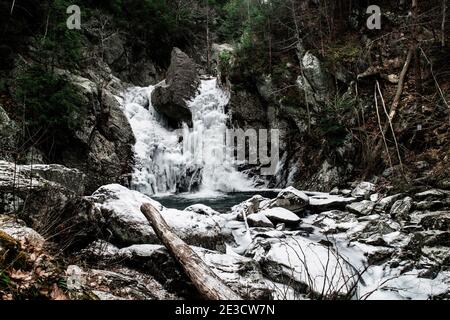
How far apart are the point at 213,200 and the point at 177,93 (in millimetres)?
6164

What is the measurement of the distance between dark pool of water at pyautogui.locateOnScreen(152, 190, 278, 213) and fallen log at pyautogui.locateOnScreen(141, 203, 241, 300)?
188 inches

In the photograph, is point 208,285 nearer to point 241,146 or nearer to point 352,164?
point 352,164

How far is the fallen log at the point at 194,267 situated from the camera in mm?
2967

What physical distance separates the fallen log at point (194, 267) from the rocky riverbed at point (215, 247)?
0.55 feet

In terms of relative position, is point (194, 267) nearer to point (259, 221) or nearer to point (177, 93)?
point (259, 221)

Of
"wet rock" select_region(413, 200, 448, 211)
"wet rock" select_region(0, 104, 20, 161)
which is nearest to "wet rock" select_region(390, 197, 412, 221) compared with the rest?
"wet rock" select_region(413, 200, 448, 211)

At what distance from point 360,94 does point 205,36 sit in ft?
58.9

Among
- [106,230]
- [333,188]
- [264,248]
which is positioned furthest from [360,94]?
[106,230]

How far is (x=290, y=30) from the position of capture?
43.9 ft

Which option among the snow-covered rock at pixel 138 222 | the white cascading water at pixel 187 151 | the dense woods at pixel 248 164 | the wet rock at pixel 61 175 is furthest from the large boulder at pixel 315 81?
the wet rock at pixel 61 175

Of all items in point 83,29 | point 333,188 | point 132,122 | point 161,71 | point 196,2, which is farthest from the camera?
point 196,2

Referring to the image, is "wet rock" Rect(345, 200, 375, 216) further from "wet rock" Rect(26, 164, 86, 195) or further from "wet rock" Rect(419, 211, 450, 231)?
"wet rock" Rect(26, 164, 86, 195)

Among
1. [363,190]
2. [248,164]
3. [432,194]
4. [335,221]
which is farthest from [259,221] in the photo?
[248,164]

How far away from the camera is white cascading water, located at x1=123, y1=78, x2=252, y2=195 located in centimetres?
1273
